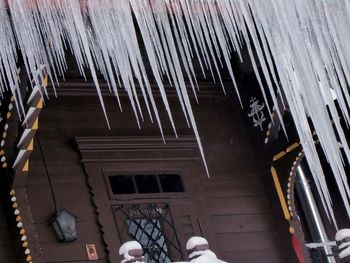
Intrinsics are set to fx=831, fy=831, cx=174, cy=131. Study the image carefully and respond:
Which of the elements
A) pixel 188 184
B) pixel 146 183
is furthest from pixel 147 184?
pixel 188 184

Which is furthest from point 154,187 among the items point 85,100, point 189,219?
point 85,100

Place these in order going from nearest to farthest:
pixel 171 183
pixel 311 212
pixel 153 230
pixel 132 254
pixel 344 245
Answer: pixel 132 254
pixel 344 245
pixel 153 230
pixel 171 183
pixel 311 212

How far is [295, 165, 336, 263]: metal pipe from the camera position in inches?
439

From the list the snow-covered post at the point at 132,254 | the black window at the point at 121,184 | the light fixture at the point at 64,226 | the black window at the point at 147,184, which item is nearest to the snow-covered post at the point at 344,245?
the snow-covered post at the point at 132,254

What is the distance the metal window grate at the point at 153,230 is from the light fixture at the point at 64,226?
62 centimetres

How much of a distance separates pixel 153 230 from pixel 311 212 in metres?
3.23

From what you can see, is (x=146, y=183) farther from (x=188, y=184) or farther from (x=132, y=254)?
(x=132, y=254)

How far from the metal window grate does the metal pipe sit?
112 inches

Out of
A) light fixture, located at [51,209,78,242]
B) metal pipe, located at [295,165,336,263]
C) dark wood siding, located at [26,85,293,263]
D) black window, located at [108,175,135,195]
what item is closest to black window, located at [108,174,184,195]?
black window, located at [108,175,135,195]

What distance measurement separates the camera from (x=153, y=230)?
8898 mm

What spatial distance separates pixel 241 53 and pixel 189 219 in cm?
197

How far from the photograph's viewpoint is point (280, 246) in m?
9.67

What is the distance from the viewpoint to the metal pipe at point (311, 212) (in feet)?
36.6

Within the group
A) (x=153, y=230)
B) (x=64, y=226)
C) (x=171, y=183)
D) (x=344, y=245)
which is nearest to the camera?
(x=344, y=245)
